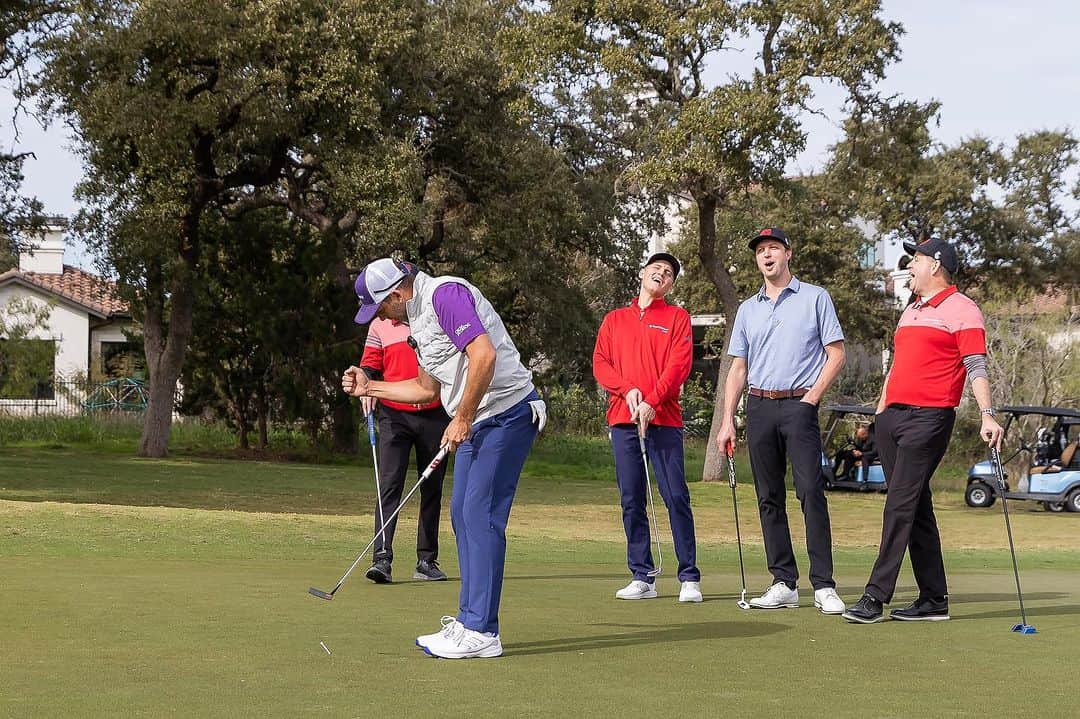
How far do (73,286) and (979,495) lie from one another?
40071 millimetres

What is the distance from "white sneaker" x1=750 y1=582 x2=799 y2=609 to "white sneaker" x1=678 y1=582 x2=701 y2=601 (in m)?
0.35

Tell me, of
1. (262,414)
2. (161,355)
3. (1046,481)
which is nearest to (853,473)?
(1046,481)

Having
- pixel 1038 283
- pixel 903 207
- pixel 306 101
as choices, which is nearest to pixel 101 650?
pixel 306 101

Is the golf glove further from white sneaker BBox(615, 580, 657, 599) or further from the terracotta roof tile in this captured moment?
the terracotta roof tile

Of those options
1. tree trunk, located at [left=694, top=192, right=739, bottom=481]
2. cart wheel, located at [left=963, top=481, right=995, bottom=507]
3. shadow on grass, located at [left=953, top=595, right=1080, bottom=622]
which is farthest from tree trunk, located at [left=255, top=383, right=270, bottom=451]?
shadow on grass, located at [left=953, top=595, right=1080, bottom=622]

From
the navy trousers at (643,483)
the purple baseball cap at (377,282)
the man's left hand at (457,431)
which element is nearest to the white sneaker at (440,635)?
the man's left hand at (457,431)

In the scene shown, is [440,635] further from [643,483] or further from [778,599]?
[643,483]

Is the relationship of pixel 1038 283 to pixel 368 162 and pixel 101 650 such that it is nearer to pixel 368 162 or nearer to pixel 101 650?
pixel 368 162

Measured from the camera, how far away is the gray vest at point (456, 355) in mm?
6566

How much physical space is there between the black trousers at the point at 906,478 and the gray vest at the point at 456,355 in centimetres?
241

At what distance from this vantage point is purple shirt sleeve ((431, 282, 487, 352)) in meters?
6.34

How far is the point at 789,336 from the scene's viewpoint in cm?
851

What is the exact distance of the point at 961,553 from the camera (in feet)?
47.9

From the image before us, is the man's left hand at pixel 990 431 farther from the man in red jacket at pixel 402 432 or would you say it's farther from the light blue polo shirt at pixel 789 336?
the man in red jacket at pixel 402 432
